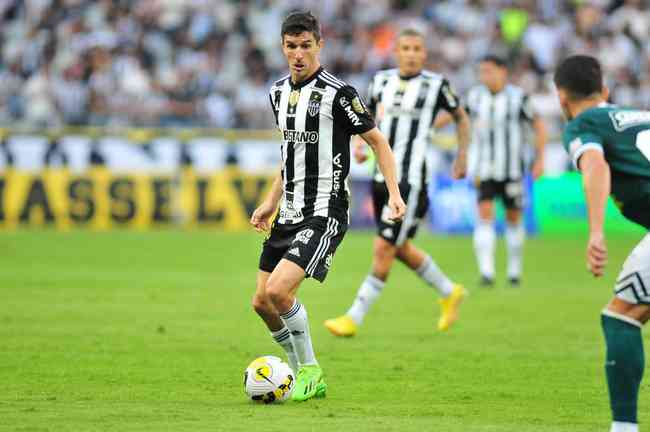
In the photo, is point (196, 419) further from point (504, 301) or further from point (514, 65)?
point (514, 65)

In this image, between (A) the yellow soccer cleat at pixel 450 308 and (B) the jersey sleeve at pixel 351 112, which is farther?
(A) the yellow soccer cleat at pixel 450 308

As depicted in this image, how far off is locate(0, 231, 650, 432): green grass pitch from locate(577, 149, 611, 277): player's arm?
138cm

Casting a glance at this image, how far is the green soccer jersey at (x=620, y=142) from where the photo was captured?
241 inches

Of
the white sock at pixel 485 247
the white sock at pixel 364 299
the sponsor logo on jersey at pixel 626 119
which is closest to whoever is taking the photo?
the sponsor logo on jersey at pixel 626 119

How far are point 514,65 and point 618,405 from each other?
2126 cm

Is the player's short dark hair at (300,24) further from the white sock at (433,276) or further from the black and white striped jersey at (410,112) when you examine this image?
the white sock at (433,276)

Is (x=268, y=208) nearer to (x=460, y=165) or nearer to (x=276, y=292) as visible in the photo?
(x=276, y=292)

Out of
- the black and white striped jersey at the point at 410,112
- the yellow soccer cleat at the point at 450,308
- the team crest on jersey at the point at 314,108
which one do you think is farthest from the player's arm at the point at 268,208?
the yellow soccer cleat at the point at 450,308

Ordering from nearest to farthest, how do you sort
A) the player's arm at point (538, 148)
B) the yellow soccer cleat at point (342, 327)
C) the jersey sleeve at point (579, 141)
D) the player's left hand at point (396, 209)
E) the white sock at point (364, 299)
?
the jersey sleeve at point (579, 141) < the player's left hand at point (396, 209) < the yellow soccer cleat at point (342, 327) < the white sock at point (364, 299) < the player's arm at point (538, 148)

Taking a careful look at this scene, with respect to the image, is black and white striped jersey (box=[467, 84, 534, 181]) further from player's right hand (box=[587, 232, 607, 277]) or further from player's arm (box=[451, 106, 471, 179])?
player's right hand (box=[587, 232, 607, 277])

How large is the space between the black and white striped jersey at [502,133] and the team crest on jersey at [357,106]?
8.11 meters

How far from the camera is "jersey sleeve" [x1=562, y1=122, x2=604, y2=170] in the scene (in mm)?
6031

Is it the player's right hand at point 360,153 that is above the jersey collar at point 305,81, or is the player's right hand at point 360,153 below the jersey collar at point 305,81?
below

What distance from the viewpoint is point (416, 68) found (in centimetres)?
1120
